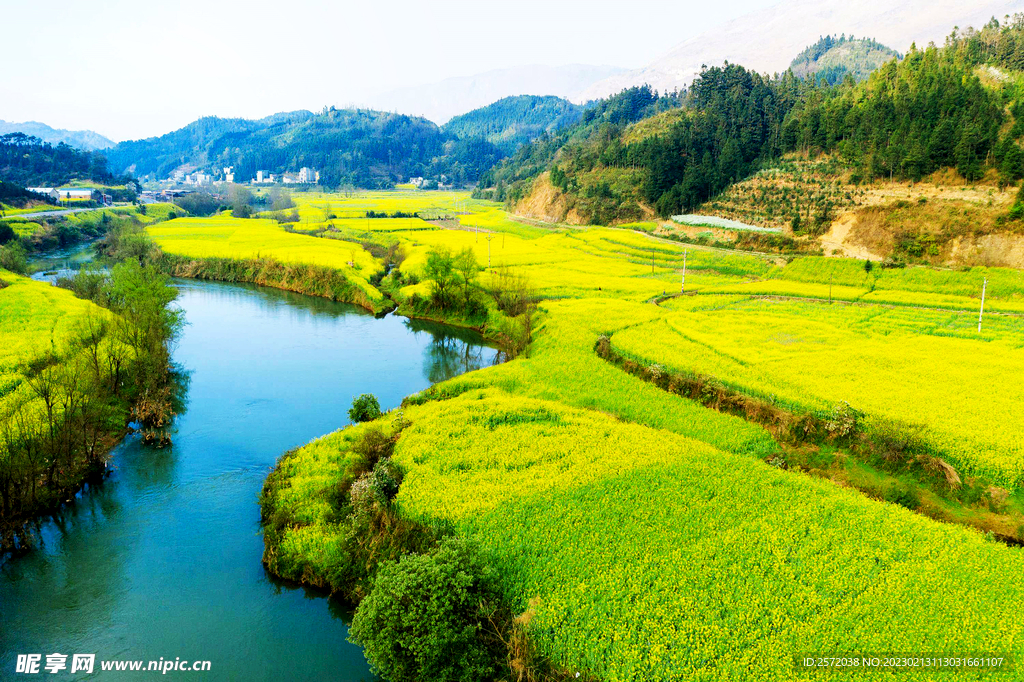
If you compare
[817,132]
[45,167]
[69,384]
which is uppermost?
[45,167]

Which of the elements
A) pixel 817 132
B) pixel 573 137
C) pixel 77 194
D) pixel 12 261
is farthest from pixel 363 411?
pixel 573 137

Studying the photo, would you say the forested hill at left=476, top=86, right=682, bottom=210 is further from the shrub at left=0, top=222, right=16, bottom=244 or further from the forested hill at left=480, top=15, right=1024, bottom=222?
the shrub at left=0, top=222, right=16, bottom=244

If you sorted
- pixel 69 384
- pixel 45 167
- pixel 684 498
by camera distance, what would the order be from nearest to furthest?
1. pixel 684 498
2. pixel 69 384
3. pixel 45 167

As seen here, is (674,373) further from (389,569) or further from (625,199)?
(625,199)

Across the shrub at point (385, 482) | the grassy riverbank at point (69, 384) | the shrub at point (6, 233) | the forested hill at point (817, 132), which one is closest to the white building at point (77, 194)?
the shrub at point (6, 233)

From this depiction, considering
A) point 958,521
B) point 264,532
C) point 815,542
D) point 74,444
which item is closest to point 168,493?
point 74,444

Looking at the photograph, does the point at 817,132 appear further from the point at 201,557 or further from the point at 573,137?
the point at 201,557
